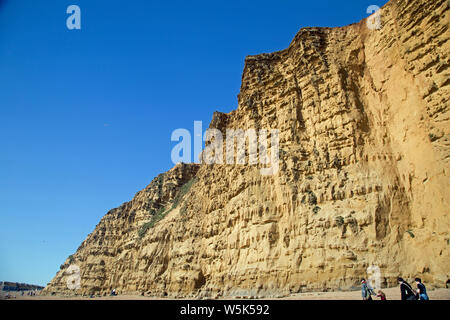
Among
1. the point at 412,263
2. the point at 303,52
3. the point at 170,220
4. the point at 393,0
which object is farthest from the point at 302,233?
the point at 170,220

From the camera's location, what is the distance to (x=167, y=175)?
173ft

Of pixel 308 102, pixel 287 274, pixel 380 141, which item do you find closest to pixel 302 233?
pixel 287 274

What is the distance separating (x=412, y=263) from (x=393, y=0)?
559 inches

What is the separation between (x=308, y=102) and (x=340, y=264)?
10.7m

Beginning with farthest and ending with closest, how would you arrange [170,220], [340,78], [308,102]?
[170,220] < [308,102] < [340,78]

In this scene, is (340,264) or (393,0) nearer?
(340,264)

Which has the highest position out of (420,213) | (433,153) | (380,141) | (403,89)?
(403,89)

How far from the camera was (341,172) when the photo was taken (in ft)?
54.9

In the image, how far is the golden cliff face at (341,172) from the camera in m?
13.2

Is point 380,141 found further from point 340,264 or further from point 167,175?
point 167,175

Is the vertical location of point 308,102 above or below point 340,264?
above

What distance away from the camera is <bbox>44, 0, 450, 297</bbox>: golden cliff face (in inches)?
521
